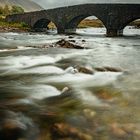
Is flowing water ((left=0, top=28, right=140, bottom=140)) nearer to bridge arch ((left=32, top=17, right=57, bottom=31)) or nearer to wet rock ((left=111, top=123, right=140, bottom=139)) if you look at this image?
wet rock ((left=111, top=123, right=140, bottom=139))

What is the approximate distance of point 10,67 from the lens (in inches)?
481

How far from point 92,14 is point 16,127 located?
4354cm

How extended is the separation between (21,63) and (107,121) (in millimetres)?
8453

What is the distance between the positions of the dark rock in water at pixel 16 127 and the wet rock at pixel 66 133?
353mm

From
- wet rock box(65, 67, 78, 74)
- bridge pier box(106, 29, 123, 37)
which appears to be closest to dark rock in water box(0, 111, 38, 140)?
wet rock box(65, 67, 78, 74)

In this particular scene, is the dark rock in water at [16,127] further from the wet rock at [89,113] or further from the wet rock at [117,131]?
the wet rock at [117,131]

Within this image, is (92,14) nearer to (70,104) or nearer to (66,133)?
(70,104)

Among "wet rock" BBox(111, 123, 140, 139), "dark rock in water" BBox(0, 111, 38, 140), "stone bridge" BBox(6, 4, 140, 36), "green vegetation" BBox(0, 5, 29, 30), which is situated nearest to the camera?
"dark rock in water" BBox(0, 111, 38, 140)

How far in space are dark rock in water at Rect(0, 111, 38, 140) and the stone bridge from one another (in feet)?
123

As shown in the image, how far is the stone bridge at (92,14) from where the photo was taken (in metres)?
42.5

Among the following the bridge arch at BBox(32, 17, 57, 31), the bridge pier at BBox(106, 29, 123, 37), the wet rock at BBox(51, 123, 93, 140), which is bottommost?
the bridge pier at BBox(106, 29, 123, 37)

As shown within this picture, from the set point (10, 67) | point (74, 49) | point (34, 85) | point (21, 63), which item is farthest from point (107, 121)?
point (74, 49)

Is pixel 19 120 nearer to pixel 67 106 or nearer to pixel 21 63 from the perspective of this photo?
pixel 67 106

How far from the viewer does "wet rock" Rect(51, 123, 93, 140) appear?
5141 millimetres
